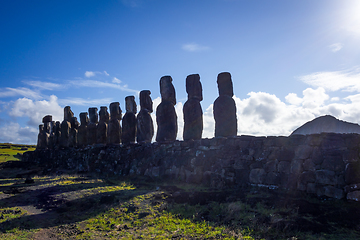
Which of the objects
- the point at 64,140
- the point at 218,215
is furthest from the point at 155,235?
the point at 64,140

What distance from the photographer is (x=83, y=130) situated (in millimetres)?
22469

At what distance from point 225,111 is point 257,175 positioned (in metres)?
3.30

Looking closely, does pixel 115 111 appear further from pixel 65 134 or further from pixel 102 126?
pixel 65 134

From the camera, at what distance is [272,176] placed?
8734 millimetres

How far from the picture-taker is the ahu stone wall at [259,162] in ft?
24.3

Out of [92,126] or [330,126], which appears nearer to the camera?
[92,126]

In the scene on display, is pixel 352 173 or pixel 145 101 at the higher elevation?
pixel 145 101

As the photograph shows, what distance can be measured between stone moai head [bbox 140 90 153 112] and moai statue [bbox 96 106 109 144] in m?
5.38

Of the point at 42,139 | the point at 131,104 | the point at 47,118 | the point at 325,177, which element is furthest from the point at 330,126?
the point at 47,118

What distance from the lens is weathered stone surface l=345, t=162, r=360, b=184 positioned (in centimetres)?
701

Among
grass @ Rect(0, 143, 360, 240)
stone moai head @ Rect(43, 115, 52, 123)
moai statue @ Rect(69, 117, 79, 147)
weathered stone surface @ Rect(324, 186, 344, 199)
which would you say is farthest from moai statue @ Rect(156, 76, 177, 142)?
stone moai head @ Rect(43, 115, 52, 123)

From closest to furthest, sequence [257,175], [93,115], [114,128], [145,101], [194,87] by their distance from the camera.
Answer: [257,175] → [194,87] → [145,101] → [114,128] → [93,115]

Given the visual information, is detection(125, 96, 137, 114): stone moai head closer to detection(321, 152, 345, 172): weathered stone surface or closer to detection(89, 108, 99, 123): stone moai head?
detection(89, 108, 99, 123): stone moai head

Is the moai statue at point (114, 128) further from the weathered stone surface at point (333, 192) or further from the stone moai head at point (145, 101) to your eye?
the weathered stone surface at point (333, 192)
